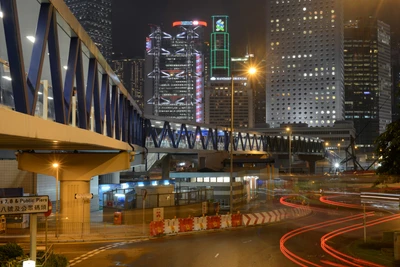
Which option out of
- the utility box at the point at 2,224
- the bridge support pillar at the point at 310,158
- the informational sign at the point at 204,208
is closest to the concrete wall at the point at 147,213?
the informational sign at the point at 204,208

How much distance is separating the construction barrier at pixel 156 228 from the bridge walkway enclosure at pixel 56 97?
4076 millimetres

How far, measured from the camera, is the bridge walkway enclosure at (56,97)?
11117mm

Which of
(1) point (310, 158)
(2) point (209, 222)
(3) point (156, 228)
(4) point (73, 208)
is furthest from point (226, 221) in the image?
(1) point (310, 158)

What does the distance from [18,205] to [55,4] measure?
551cm

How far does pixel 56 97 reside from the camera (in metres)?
14.8

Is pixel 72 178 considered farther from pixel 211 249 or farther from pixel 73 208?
pixel 211 249

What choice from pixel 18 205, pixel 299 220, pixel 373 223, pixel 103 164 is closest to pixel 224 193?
pixel 299 220

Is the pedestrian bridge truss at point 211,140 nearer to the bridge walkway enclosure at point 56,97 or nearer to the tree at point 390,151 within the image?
the bridge walkway enclosure at point 56,97

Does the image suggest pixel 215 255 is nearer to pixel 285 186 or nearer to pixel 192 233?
pixel 192 233

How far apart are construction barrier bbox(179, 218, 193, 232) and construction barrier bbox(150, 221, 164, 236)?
1773 mm

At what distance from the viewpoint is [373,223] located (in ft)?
124

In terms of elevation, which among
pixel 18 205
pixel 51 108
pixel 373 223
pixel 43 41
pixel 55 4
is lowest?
pixel 373 223

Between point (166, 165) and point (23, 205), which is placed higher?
point (166, 165)

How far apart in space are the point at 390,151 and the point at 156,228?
14512 millimetres
